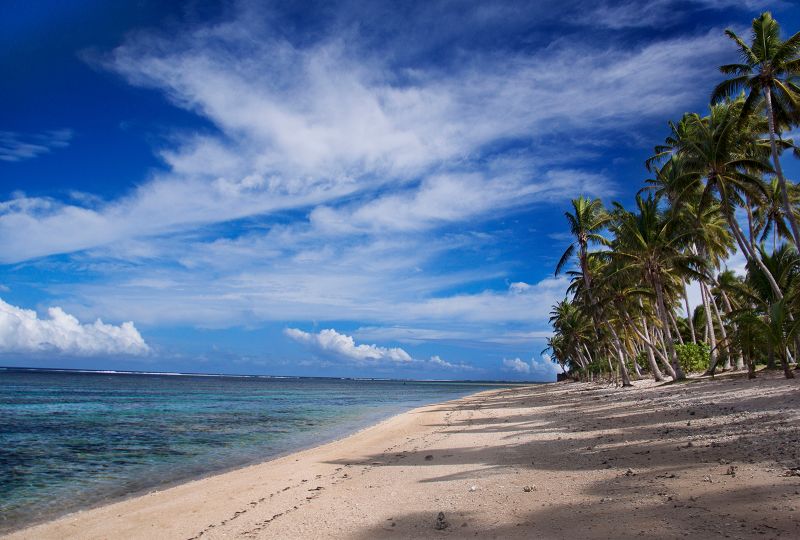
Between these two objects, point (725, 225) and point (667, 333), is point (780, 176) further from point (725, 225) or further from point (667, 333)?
point (725, 225)

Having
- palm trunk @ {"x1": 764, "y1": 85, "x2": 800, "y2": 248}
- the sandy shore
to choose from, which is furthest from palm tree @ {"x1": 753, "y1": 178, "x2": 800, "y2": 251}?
the sandy shore

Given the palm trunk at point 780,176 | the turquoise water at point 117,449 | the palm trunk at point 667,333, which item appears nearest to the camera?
the turquoise water at point 117,449

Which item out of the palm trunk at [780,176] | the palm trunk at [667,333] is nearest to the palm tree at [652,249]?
the palm trunk at [667,333]

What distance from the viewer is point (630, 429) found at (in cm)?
1286

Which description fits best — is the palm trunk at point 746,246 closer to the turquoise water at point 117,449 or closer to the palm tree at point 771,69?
the palm tree at point 771,69

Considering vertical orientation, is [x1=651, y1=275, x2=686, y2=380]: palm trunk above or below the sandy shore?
above

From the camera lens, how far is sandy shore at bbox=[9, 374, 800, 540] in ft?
18.9

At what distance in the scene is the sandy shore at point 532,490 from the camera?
5746 mm

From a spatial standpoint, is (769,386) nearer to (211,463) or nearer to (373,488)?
(373,488)

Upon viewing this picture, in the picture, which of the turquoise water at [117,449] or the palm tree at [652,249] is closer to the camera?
the turquoise water at [117,449]

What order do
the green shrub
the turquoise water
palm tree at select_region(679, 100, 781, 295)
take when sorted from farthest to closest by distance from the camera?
the green shrub
palm tree at select_region(679, 100, 781, 295)
the turquoise water

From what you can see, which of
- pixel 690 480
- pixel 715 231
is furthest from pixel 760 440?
pixel 715 231

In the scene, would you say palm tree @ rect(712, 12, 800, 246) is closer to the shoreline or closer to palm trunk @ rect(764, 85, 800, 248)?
palm trunk @ rect(764, 85, 800, 248)

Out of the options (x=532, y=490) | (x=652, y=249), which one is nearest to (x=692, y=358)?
(x=652, y=249)
